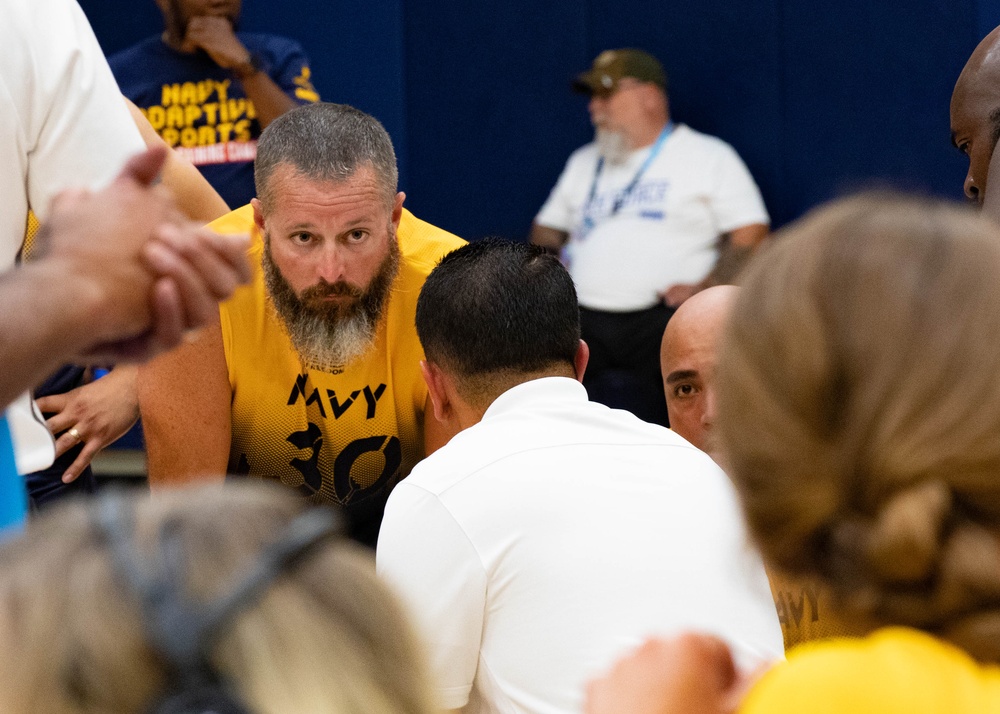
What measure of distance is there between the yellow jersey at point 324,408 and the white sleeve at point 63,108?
43.1 inches

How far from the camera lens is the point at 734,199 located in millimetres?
4723

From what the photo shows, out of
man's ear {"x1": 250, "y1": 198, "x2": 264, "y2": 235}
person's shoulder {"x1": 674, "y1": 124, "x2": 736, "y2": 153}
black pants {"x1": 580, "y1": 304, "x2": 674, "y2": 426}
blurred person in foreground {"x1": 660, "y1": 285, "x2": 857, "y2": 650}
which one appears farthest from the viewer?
person's shoulder {"x1": 674, "y1": 124, "x2": 736, "y2": 153}

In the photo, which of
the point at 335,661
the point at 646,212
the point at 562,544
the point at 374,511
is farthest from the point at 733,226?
the point at 335,661

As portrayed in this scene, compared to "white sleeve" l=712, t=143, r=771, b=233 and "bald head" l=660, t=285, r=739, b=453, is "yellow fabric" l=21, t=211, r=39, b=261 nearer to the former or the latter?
"bald head" l=660, t=285, r=739, b=453

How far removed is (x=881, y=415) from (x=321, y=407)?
6.28 feet

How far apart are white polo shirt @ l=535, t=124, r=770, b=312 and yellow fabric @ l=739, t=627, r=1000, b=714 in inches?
149

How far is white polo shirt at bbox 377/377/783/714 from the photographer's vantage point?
1607mm

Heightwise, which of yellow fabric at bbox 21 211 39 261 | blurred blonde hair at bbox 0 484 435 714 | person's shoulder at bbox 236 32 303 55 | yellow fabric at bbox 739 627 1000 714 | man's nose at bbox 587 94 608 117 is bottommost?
man's nose at bbox 587 94 608 117

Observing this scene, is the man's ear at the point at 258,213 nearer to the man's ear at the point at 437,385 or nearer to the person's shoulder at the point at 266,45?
the man's ear at the point at 437,385

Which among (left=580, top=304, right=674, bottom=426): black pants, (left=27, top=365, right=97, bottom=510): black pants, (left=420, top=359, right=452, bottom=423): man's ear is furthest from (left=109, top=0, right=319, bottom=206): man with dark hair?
(left=420, top=359, right=452, bottom=423): man's ear

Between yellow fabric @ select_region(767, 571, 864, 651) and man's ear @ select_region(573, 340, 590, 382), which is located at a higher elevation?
man's ear @ select_region(573, 340, 590, 382)

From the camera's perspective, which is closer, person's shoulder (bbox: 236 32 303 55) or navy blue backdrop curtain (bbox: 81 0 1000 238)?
person's shoulder (bbox: 236 32 303 55)

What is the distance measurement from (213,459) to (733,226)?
8.59 ft

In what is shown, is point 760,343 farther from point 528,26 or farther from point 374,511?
point 528,26
